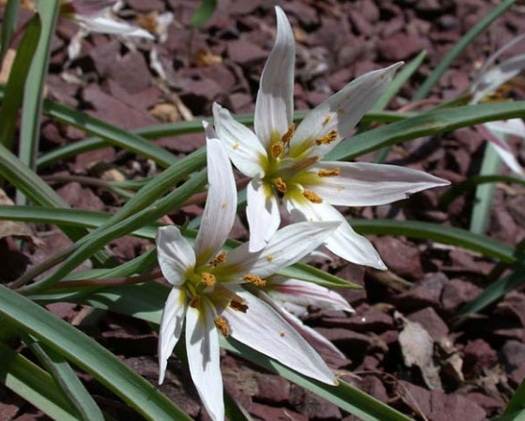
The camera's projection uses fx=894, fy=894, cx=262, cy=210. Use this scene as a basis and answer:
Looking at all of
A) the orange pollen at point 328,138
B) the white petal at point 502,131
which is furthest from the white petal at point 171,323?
the white petal at point 502,131

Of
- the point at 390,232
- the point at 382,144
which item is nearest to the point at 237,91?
the point at 390,232

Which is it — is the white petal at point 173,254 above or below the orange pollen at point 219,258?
above

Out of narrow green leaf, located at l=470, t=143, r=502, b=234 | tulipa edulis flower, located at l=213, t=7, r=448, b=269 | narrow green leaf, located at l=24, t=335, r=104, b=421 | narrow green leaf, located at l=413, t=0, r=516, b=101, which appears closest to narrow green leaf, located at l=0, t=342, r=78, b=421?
narrow green leaf, located at l=24, t=335, r=104, b=421

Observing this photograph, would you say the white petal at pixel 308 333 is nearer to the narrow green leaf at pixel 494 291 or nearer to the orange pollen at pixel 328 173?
the orange pollen at pixel 328 173

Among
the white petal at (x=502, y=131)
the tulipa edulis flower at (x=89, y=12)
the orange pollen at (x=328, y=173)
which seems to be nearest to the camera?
the orange pollen at (x=328, y=173)

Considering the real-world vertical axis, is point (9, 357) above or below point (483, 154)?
above

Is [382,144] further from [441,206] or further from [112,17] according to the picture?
[112,17]

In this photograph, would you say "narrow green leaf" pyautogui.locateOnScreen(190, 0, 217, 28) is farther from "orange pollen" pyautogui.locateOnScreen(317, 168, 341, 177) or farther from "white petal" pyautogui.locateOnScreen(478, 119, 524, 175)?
"orange pollen" pyautogui.locateOnScreen(317, 168, 341, 177)

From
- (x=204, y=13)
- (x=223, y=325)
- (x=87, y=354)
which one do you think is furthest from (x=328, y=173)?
(x=204, y=13)
